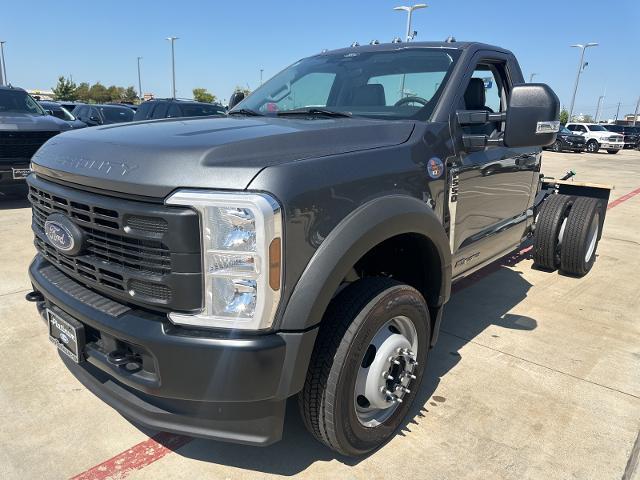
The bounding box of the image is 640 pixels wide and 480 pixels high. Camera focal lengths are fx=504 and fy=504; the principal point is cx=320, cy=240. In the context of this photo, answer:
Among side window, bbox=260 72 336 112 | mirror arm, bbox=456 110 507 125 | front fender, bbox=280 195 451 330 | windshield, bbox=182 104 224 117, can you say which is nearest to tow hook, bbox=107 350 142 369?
front fender, bbox=280 195 451 330

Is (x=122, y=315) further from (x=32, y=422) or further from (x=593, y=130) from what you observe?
(x=593, y=130)

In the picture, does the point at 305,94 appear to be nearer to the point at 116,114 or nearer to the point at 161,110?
the point at 161,110

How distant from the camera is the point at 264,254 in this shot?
1738 mm

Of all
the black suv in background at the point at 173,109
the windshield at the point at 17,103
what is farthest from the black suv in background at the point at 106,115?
the windshield at the point at 17,103

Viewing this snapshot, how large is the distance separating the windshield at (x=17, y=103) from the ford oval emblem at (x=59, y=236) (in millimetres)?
7883

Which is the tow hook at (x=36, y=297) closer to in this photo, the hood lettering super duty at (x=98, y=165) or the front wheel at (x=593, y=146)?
the hood lettering super duty at (x=98, y=165)

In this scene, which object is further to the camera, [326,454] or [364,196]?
[326,454]

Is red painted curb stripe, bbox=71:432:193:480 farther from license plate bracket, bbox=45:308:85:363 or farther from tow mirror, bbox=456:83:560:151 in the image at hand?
tow mirror, bbox=456:83:560:151

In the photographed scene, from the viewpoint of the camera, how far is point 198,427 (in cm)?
193

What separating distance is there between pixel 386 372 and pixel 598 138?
32280 mm

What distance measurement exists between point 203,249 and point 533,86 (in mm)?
1931

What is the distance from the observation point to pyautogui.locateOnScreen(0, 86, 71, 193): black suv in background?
293 inches

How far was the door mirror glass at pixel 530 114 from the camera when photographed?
2.61 m

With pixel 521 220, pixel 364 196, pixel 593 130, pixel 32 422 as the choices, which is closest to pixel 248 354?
pixel 364 196
